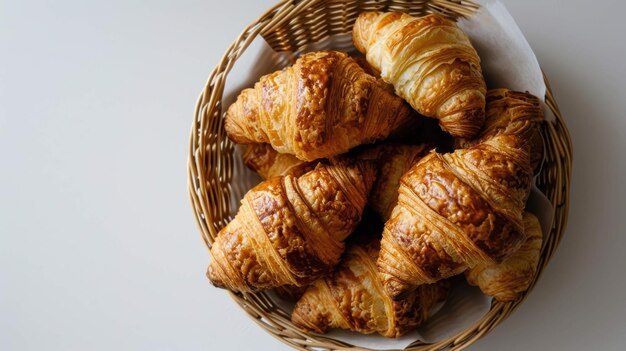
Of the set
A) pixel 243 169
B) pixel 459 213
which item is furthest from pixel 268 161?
pixel 459 213

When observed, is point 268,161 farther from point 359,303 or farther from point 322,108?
point 359,303

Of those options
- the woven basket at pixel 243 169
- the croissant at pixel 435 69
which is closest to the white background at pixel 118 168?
the woven basket at pixel 243 169

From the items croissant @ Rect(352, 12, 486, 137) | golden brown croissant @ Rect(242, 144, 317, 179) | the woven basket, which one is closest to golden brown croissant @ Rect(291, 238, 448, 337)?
the woven basket

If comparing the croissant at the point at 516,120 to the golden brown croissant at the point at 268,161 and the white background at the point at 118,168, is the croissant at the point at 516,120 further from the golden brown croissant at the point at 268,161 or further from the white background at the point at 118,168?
the golden brown croissant at the point at 268,161

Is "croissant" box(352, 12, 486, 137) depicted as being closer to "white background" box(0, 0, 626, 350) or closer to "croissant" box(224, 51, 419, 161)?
"croissant" box(224, 51, 419, 161)

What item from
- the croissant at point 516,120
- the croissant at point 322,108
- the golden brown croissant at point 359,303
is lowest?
the golden brown croissant at point 359,303

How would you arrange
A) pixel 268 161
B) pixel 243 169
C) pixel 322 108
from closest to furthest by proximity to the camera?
1. pixel 322 108
2. pixel 268 161
3. pixel 243 169
